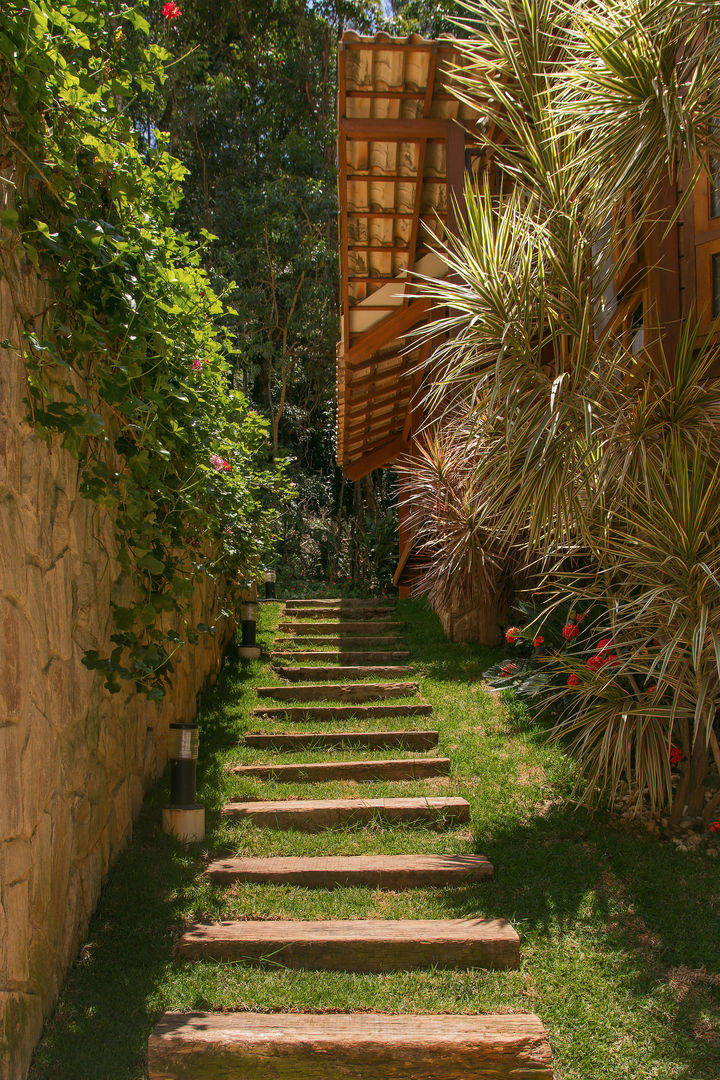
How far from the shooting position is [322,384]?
1513cm

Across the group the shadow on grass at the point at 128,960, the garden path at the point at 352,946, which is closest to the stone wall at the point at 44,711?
the shadow on grass at the point at 128,960

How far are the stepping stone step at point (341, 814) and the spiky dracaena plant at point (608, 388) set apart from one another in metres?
0.66

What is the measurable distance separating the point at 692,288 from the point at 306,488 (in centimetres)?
1017

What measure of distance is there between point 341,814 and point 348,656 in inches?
104

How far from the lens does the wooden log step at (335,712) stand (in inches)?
205

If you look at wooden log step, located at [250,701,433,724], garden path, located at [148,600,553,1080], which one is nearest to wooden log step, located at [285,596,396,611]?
wooden log step, located at [250,701,433,724]

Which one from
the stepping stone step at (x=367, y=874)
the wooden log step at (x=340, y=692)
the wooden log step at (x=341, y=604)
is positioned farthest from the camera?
the wooden log step at (x=341, y=604)

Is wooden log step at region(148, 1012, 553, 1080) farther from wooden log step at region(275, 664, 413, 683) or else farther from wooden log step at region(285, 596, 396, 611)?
wooden log step at region(285, 596, 396, 611)

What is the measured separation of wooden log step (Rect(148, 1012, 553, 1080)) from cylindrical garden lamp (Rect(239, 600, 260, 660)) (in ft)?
13.0

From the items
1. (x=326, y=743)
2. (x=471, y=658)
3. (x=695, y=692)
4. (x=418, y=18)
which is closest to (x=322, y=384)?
(x=418, y=18)

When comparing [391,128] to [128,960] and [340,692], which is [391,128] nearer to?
[340,692]

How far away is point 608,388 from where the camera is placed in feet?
11.5

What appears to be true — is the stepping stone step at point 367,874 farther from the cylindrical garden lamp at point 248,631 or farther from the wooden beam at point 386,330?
the wooden beam at point 386,330

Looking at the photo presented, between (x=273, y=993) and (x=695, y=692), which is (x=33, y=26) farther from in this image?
(x=695, y=692)
